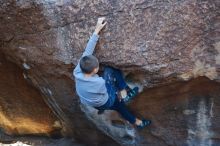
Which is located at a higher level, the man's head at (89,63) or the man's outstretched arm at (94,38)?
the man's outstretched arm at (94,38)

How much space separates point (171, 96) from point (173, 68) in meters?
0.39

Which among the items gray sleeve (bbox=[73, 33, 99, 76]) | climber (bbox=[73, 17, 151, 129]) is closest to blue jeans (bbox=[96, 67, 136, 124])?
climber (bbox=[73, 17, 151, 129])

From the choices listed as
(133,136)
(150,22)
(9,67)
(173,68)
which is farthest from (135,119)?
(9,67)

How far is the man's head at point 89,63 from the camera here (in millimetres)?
3172

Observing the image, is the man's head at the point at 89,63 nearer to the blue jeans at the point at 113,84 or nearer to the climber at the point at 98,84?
the climber at the point at 98,84

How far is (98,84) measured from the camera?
3.29 metres

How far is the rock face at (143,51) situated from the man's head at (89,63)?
0.25 metres

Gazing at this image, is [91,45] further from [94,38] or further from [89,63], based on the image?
[89,63]

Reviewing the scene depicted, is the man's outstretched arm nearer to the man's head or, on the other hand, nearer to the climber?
the climber

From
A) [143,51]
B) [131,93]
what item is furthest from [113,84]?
[143,51]

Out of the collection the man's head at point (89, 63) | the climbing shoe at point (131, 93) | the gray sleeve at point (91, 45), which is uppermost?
the gray sleeve at point (91, 45)

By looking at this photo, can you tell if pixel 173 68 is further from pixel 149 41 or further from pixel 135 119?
pixel 135 119

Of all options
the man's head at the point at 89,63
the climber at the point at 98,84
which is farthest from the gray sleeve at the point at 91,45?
the man's head at the point at 89,63

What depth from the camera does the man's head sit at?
3.17 metres
